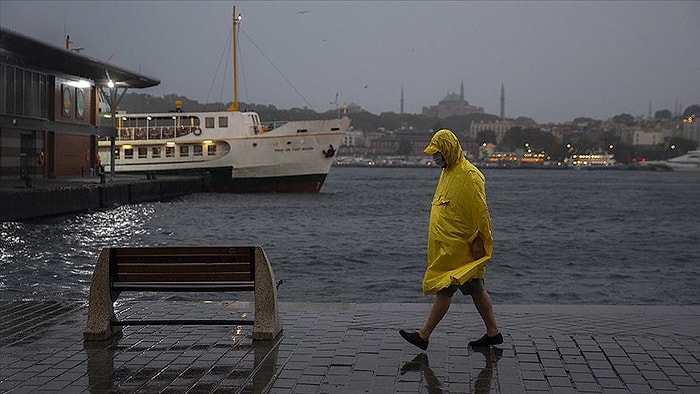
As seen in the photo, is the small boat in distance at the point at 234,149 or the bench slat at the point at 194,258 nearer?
the bench slat at the point at 194,258

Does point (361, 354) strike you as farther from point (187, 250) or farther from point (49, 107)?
point (49, 107)

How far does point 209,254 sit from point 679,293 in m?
11.9

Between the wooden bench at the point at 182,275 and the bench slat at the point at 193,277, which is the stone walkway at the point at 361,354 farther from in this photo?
the bench slat at the point at 193,277

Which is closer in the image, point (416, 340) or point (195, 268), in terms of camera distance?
point (416, 340)

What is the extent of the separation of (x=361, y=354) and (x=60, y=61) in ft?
128

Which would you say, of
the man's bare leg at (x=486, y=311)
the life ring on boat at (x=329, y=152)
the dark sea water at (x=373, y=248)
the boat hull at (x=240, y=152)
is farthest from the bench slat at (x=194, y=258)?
the life ring on boat at (x=329, y=152)

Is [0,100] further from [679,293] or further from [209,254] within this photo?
[209,254]

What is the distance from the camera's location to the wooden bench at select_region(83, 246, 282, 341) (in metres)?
7.76

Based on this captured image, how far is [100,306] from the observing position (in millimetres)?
7832

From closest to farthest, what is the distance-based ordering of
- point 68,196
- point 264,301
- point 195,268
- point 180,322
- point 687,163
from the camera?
1. point 195,268
2. point 264,301
3. point 180,322
4. point 68,196
5. point 687,163

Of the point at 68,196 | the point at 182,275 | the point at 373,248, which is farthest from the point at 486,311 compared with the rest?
the point at 68,196

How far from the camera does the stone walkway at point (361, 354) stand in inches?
251

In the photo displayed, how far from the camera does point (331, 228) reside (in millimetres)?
33031

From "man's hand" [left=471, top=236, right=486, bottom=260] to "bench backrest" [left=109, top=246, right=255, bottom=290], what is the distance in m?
1.75
